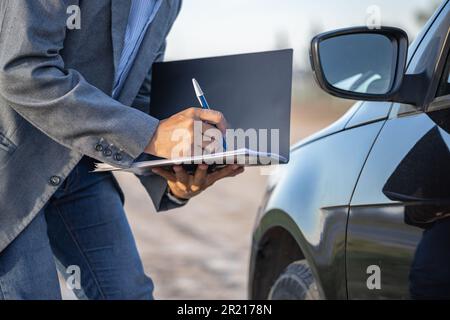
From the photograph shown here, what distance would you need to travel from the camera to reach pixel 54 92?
224 centimetres

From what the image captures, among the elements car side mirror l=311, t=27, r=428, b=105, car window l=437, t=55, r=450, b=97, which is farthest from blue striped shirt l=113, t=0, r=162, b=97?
car window l=437, t=55, r=450, b=97

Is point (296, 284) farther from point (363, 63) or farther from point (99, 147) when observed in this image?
point (99, 147)

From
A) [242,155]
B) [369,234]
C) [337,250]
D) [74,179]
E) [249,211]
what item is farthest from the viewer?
[249,211]

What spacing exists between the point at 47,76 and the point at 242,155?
593 millimetres

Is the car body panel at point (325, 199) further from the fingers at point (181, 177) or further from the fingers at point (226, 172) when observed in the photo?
the fingers at point (181, 177)

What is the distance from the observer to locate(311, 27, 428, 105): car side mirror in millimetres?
2293

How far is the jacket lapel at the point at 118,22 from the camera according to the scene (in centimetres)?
244

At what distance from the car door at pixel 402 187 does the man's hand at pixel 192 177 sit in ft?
1.39

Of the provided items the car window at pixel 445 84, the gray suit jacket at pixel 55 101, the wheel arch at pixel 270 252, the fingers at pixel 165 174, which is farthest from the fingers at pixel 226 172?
the car window at pixel 445 84

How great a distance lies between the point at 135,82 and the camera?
103 inches

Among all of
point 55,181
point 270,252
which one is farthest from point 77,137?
point 270,252

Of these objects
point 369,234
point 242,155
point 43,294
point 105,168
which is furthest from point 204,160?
point 43,294

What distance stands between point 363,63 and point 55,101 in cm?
126

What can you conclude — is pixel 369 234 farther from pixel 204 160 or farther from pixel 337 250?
pixel 204 160
